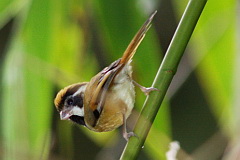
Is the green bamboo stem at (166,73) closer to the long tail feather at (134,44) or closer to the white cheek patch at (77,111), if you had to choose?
the long tail feather at (134,44)

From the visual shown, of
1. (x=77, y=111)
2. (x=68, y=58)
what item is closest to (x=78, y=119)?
(x=77, y=111)

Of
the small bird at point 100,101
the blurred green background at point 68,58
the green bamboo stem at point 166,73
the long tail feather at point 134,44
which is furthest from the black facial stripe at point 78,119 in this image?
the green bamboo stem at point 166,73

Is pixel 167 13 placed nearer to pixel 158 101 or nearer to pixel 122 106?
pixel 122 106

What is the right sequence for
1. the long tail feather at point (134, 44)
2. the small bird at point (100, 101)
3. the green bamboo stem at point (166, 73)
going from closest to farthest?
the green bamboo stem at point (166, 73), the long tail feather at point (134, 44), the small bird at point (100, 101)

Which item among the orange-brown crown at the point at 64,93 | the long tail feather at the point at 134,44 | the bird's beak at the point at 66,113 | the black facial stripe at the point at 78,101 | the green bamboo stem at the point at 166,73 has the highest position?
the long tail feather at the point at 134,44

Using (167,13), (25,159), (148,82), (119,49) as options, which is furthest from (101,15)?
(167,13)

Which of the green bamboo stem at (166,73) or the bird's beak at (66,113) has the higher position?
the bird's beak at (66,113)
